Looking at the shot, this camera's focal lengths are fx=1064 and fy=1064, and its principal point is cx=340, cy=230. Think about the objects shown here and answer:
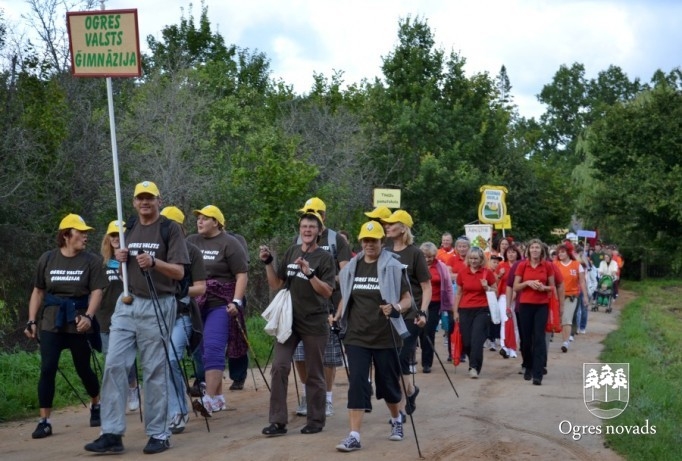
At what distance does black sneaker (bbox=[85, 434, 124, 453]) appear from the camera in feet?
28.8

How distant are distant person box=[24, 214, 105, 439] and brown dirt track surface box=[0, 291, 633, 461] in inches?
23.7

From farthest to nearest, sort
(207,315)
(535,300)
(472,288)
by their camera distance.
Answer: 1. (472,288)
2. (535,300)
3. (207,315)

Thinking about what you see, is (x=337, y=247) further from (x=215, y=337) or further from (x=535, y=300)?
(x=535, y=300)

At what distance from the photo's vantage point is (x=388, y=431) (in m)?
10.2

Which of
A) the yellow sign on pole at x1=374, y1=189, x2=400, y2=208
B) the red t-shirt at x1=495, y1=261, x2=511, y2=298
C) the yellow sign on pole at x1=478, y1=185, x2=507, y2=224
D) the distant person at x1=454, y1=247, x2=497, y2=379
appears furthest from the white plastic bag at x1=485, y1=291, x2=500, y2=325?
the yellow sign on pole at x1=478, y1=185, x2=507, y2=224

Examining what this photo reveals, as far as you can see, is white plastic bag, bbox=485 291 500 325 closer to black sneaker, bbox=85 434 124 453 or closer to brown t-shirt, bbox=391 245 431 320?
brown t-shirt, bbox=391 245 431 320

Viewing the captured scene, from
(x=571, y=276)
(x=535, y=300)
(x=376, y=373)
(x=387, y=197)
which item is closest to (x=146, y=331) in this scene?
(x=376, y=373)

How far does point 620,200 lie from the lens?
49.0 meters

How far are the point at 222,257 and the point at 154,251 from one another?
2184 mm

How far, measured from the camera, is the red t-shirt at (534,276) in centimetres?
1409

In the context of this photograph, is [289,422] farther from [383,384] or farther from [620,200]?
[620,200]

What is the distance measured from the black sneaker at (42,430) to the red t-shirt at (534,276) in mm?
6768

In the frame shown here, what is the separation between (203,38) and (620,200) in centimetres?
2033

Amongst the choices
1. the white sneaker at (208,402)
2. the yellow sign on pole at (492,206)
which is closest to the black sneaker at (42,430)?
the white sneaker at (208,402)
